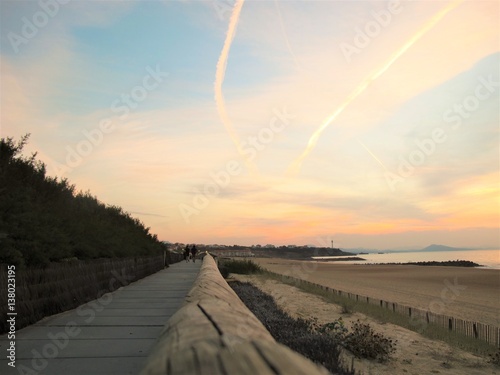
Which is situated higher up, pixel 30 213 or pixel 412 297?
pixel 30 213

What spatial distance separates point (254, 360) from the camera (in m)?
1.84

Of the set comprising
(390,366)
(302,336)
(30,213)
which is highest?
(30,213)

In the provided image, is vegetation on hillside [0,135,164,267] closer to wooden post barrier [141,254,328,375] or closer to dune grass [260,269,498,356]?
wooden post barrier [141,254,328,375]

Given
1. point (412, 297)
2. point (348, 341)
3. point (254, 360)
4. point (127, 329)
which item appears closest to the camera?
point (254, 360)

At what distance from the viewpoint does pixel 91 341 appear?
5.95 meters

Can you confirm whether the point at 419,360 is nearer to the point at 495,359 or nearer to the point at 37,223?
the point at 495,359

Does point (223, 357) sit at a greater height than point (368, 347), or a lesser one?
greater

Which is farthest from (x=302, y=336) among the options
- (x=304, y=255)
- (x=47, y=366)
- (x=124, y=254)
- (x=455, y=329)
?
(x=304, y=255)

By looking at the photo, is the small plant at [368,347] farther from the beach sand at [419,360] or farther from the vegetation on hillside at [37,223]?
the vegetation on hillside at [37,223]

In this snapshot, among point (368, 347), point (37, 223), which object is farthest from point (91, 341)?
point (368, 347)

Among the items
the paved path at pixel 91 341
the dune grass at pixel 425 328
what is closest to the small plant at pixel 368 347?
the dune grass at pixel 425 328

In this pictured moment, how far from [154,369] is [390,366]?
7.99m

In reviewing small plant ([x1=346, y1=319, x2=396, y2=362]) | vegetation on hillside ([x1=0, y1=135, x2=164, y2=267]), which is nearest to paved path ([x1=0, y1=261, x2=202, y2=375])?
vegetation on hillside ([x1=0, y1=135, x2=164, y2=267])

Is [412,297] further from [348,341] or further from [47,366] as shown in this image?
[47,366]
